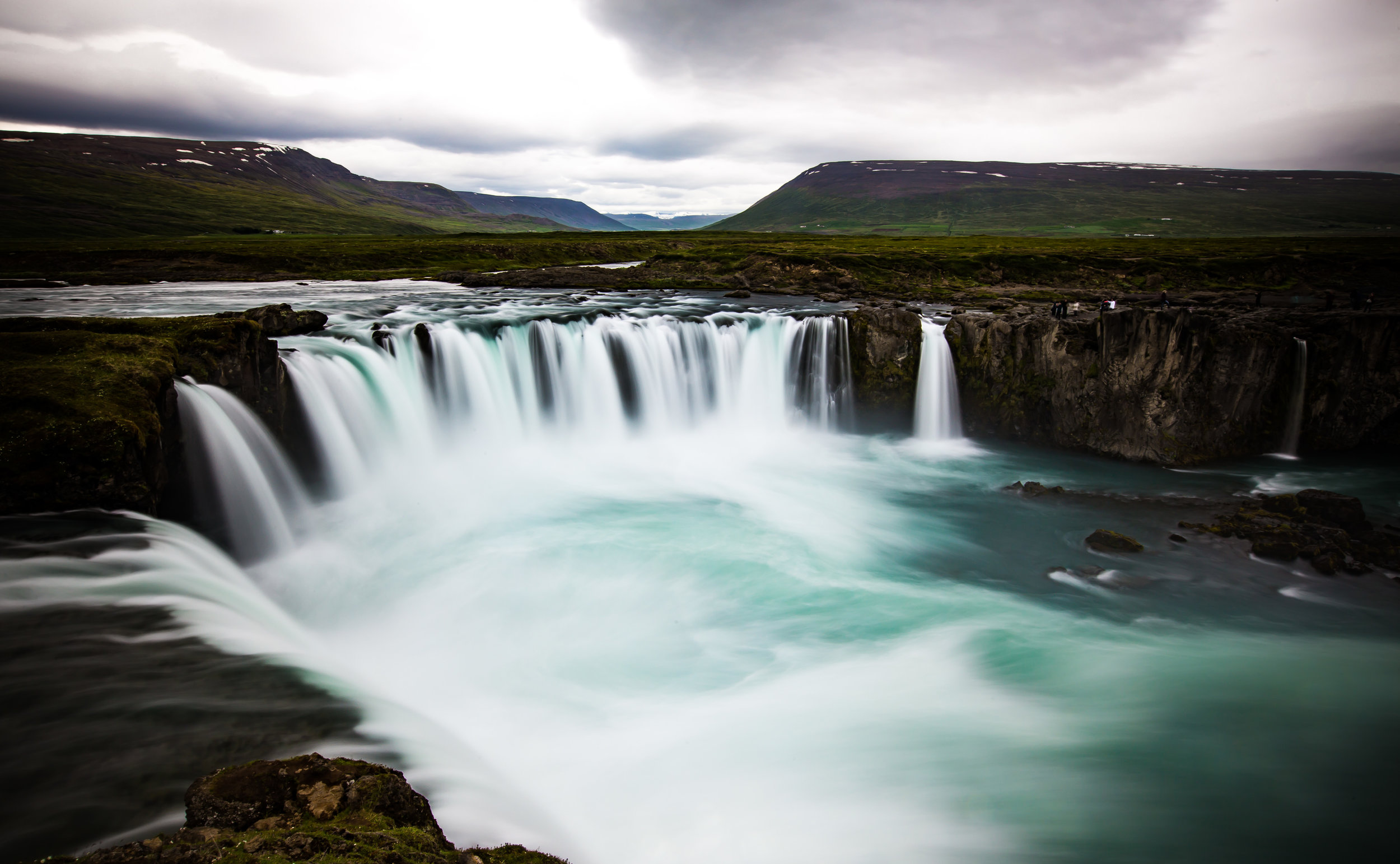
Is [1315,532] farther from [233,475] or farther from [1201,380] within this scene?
[233,475]

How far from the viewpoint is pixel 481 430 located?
19641 millimetres

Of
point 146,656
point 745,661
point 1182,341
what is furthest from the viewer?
point 1182,341

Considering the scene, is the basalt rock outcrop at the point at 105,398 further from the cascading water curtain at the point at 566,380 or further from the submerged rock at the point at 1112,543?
the submerged rock at the point at 1112,543

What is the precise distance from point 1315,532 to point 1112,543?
14.1 feet

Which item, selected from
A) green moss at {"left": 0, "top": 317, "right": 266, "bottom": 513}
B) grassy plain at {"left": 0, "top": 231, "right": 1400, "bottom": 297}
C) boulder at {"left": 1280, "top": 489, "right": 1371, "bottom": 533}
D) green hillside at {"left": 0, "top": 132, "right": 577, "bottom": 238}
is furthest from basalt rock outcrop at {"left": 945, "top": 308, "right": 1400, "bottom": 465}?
green hillside at {"left": 0, "top": 132, "right": 577, "bottom": 238}

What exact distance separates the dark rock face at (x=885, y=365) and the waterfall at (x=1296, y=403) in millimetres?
10664

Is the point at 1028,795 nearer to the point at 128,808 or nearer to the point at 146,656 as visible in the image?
the point at 128,808

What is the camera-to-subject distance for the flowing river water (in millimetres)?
7160

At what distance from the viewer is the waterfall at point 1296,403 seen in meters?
19.7

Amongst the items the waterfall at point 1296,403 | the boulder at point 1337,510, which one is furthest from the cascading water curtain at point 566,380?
the waterfall at point 1296,403

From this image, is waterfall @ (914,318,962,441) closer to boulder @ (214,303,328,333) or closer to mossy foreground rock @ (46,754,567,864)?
boulder @ (214,303,328,333)

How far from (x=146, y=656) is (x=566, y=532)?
9.47m

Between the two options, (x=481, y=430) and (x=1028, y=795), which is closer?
(x=1028, y=795)

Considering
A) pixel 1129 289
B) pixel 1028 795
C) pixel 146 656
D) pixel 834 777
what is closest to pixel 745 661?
pixel 834 777
